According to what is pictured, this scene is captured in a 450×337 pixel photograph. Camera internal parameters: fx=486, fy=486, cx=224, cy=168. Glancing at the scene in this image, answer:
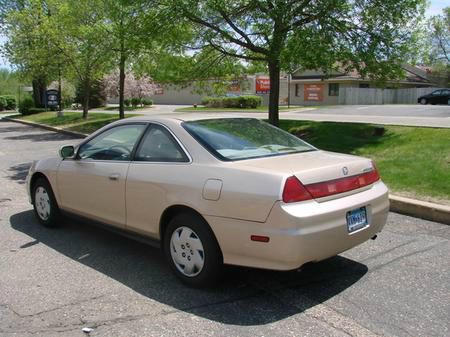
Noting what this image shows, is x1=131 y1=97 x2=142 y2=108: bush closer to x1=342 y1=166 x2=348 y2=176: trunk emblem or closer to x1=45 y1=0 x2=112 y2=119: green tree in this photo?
x1=45 y1=0 x2=112 y2=119: green tree

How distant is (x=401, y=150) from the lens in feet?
31.9

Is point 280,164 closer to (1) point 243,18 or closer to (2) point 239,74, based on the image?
(1) point 243,18

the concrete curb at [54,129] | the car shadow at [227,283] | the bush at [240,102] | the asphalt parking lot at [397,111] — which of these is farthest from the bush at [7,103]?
the car shadow at [227,283]

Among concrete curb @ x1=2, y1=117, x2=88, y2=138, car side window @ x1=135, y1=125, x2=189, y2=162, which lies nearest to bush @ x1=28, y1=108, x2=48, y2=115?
concrete curb @ x1=2, y1=117, x2=88, y2=138

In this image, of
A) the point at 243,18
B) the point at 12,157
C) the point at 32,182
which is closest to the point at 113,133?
the point at 32,182

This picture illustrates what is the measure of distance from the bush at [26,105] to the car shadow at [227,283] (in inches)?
1270

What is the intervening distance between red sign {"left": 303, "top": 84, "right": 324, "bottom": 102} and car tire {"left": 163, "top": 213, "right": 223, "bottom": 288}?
145ft

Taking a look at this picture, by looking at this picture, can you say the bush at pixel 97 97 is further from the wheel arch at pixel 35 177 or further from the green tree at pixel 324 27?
the wheel arch at pixel 35 177

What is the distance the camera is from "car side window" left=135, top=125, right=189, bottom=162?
441cm

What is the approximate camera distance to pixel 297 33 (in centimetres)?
1046

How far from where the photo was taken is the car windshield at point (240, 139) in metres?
4.30

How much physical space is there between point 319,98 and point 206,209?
44.8 metres

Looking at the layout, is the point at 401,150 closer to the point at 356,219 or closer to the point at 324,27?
the point at 324,27

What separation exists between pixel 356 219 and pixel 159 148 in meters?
1.91
